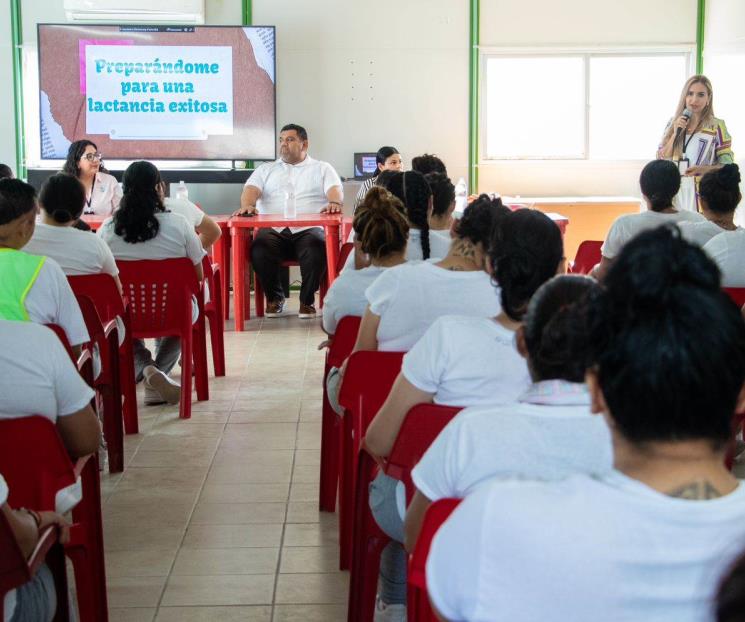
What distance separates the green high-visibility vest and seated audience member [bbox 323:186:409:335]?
90cm

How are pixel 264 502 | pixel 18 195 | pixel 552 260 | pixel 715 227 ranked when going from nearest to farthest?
1. pixel 552 260
2. pixel 18 195
3. pixel 264 502
4. pixel 715 227

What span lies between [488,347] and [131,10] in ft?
22.9

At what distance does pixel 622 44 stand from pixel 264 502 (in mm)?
6050

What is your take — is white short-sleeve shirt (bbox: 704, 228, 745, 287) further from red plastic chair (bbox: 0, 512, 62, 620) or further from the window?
the window

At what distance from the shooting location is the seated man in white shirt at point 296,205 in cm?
732

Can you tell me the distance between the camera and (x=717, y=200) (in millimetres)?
4273

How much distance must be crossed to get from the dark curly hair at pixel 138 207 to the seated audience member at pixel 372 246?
159cm

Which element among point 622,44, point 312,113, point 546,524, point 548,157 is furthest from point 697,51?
point 546,524

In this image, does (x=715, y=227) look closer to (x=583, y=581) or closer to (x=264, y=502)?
(x=264, y=502)

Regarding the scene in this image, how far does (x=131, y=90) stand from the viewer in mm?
8328

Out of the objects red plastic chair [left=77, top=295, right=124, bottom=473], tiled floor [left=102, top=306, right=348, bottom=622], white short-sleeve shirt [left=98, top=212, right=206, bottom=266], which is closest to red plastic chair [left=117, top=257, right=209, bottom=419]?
white short-sleeve shirt [left=98, top=212, right=206, bottom=266]

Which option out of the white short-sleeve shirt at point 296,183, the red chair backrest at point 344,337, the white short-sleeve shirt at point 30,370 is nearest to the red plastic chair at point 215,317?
the red chair backrest at point 344,337

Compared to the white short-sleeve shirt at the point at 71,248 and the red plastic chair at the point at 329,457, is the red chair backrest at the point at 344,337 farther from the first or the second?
the white short-sleeve shirt at the point at 71,248

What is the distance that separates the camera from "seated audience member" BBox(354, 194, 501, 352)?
280 centimetres
